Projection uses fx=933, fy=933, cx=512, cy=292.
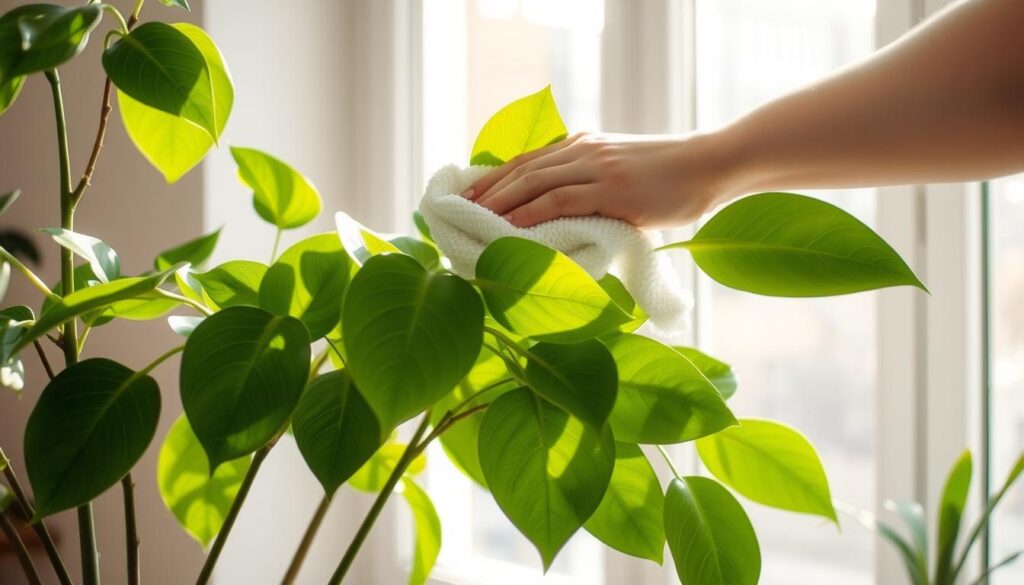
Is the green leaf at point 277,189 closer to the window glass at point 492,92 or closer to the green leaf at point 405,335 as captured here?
the green leaf at point 405,335

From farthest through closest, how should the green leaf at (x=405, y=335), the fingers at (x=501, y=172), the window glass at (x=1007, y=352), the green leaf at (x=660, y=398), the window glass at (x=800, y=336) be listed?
1. the window glass at (x=800, y=336)
2. the window glass at (x=1007, y=352)
3. the fingers at (x=501, y=172)
4. the green leaf at (x=660, y=398)
5. the green leaf at (x=405, y=335)

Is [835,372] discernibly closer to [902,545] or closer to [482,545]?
[902,545]

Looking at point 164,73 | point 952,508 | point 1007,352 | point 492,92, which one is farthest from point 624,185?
point 492,92

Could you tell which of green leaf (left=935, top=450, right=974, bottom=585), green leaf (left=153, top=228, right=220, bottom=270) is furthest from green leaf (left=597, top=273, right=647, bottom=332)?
green leaf (left=935, top=450, right=974, bottom=585)

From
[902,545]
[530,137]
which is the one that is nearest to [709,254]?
[530,137]

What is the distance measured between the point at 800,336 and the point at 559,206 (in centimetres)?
79

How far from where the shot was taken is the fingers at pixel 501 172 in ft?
1.90

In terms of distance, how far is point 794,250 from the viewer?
0.46m

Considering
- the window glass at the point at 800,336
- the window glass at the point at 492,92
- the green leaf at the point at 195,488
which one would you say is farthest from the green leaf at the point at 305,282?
the window glass at the point at 492,92

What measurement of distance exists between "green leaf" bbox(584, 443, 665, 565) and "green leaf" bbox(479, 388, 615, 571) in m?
0.08

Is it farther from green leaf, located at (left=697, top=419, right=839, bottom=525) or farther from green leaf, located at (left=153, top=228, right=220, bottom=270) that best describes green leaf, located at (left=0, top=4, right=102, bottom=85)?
green leaf, located at (left=697, top=419, right=839, bottom=525)

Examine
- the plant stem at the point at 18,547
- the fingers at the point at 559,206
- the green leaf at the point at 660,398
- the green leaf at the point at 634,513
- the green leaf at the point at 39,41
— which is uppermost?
the green leaf at the point at 39,41

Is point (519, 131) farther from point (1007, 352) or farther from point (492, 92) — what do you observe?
point (492, 92)

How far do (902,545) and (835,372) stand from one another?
32 cm
